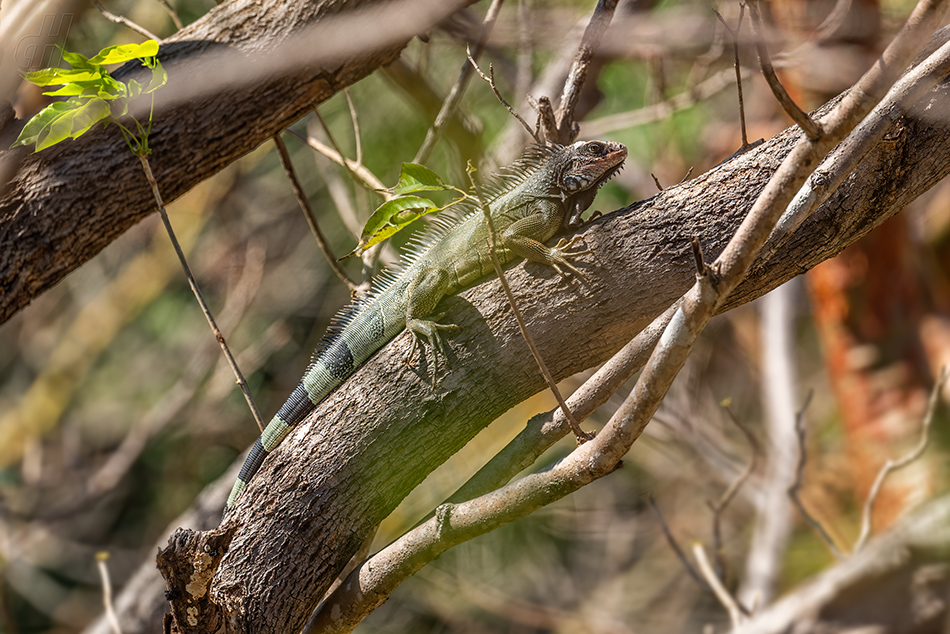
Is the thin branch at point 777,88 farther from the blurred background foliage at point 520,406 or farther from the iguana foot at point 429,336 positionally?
the blurred background foliage at point 520,406

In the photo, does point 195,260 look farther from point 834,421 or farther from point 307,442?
point 834,421

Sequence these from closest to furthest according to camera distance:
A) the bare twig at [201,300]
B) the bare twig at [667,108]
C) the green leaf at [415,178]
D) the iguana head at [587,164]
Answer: the green leaf at [415,178], the bare twig at [201,300], the iguana head at [587,164], the bare twig at [667,108]

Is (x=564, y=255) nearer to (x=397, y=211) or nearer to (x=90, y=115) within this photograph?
(x=397, y=211)

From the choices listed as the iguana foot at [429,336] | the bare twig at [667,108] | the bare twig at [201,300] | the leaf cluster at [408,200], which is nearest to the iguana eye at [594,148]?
the iguana foot at [429,336]

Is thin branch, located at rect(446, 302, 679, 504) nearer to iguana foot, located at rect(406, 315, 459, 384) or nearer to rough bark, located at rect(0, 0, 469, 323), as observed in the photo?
iguana foot, located at rect(406, 315, 459, 384)

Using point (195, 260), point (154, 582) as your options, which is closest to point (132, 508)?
point (195, 260)

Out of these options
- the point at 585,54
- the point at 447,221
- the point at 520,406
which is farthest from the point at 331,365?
the point at 520,406

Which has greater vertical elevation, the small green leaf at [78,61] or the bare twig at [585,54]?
the small green leaf at [78,61]
